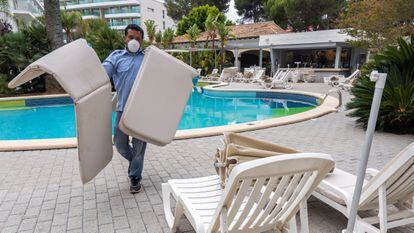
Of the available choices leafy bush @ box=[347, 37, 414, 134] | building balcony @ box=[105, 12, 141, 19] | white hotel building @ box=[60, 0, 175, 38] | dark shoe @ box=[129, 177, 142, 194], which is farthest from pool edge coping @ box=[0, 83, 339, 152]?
building balcony @ box=[105, 12, 141, 19]

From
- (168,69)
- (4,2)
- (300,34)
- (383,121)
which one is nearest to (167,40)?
(300,34)

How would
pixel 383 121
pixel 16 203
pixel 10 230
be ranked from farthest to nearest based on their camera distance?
pixel 383 121, pixel 16 203, pixel 10 230

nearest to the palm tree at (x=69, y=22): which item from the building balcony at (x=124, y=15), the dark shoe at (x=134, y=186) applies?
the dark shoe at (x=134, y=186)

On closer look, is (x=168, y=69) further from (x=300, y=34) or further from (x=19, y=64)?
(x=300, y=34)

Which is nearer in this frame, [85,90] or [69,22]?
[85,90]

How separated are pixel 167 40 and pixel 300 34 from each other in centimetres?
1272

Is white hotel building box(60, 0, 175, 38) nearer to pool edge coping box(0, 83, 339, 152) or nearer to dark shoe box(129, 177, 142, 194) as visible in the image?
pool edge coping box(0, 83, 339, 152)

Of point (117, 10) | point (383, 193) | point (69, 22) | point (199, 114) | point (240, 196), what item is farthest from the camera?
point (117, 10)

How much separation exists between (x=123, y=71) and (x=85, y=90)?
0.62 metres

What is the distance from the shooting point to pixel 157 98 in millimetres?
2682

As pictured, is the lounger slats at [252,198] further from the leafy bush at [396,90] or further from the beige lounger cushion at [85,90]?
the leafy bush at [396,90]

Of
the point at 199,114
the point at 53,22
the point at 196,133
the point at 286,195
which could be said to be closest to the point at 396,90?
the point at 196,133

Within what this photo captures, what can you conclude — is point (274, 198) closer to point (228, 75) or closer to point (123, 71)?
point (123, 71)

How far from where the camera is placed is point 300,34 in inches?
862
